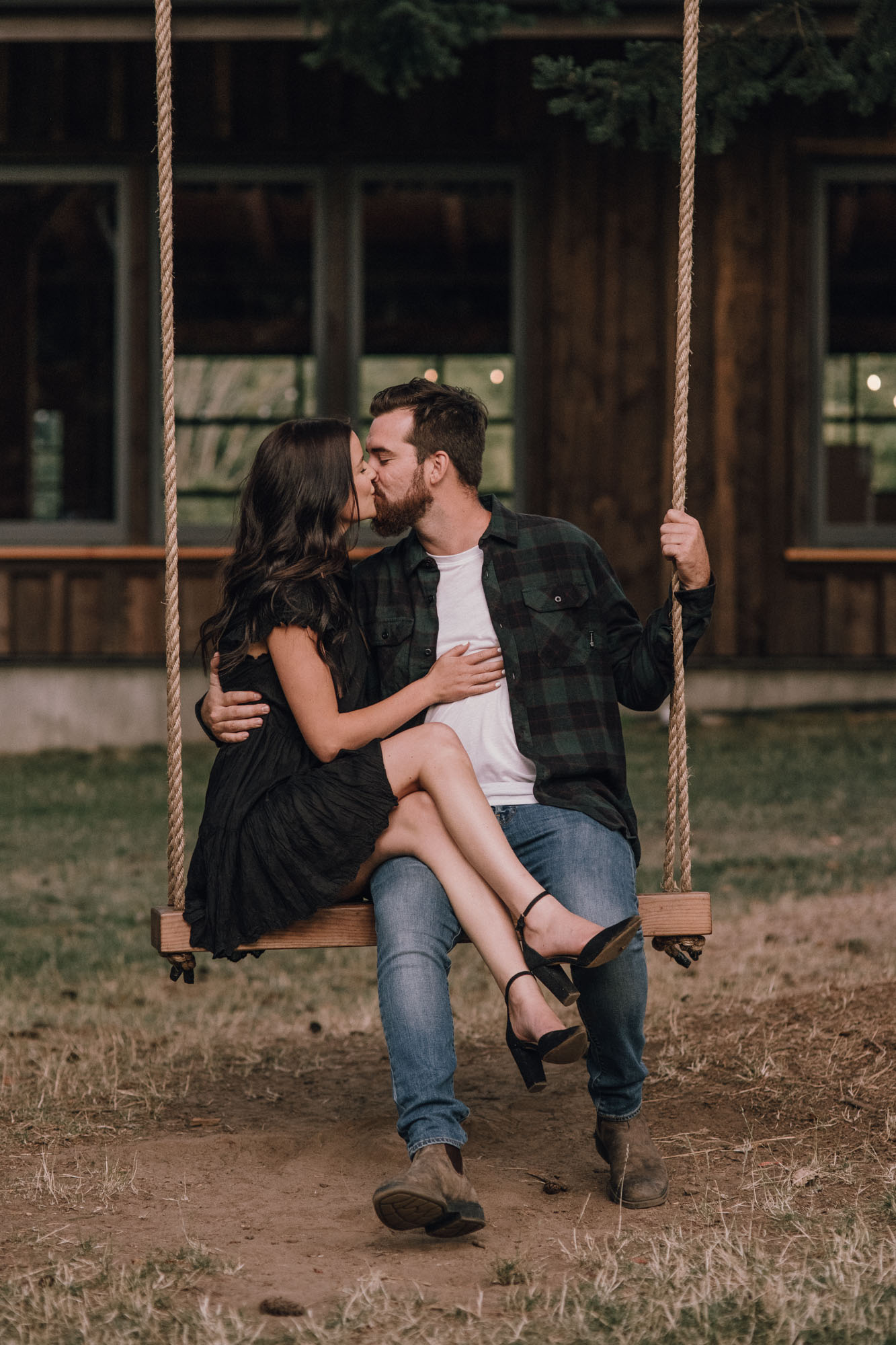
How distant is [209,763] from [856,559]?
4015 mm

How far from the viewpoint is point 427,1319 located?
272 cm

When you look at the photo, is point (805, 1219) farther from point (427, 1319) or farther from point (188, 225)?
point (188, 225)

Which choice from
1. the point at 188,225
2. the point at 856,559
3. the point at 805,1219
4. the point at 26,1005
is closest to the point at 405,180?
the point at 188,225

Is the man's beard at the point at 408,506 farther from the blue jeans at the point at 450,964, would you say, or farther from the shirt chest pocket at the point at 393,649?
the blue jeans at the point at 450,964

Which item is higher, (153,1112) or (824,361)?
(824,361)

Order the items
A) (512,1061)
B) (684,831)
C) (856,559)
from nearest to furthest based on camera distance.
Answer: (684,831) < (512,1061) < (856,559)

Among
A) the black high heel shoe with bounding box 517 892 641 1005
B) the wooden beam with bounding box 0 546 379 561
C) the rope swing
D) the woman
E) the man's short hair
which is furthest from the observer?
the wooden beam with bounding box 0 546 379 561

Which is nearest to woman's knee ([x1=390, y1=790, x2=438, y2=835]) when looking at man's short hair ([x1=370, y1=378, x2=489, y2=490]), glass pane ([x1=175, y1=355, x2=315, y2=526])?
man's short hair ([x1=370, y1=378, x2=489, y2=490])

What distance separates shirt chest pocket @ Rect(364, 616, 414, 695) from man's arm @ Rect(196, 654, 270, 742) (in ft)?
1.11

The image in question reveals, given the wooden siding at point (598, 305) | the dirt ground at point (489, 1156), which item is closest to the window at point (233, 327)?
the wooden siding at point (598, 305)

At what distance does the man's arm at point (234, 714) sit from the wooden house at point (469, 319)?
6483 millimetres

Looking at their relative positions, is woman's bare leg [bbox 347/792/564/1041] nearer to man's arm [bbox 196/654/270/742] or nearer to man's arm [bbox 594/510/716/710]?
man's arm [bbox 196/654/270/742]

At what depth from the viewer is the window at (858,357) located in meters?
10.2

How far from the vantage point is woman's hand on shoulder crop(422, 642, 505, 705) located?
3.59 metres
